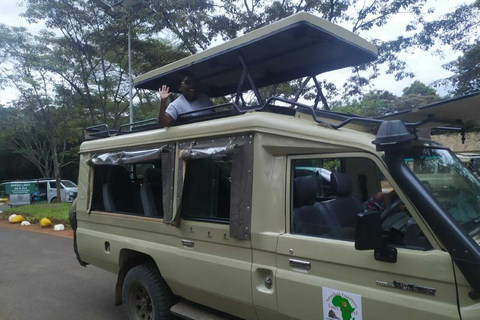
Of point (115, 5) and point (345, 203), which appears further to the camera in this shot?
point (115, 5)

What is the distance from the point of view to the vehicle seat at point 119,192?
4453 millimetres

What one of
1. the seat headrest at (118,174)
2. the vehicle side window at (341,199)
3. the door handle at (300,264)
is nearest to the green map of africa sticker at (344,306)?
the door handle at (300,264)

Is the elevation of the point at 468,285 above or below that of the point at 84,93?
below

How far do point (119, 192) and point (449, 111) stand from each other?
3666 mm

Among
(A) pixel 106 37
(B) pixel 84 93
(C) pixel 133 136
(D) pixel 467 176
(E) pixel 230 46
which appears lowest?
(D) pixel 467 176

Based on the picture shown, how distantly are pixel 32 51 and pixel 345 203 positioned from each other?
16218mm

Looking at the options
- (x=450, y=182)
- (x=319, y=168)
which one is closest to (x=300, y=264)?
(x=319, y=168)

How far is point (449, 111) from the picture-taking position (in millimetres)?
2963

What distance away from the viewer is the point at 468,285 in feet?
6.11

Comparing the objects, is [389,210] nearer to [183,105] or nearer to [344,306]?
[344,306]

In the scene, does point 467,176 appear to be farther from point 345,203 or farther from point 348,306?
point 348,306

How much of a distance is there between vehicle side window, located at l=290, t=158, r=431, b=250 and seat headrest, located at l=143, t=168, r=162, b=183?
1909 millimetres

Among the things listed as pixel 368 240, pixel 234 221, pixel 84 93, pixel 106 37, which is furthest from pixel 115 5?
pixel 368 240

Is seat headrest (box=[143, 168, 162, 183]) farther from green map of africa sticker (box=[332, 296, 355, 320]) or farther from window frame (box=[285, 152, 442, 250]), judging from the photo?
green map of africa sticker (box=[332, 296, 355, 320])
